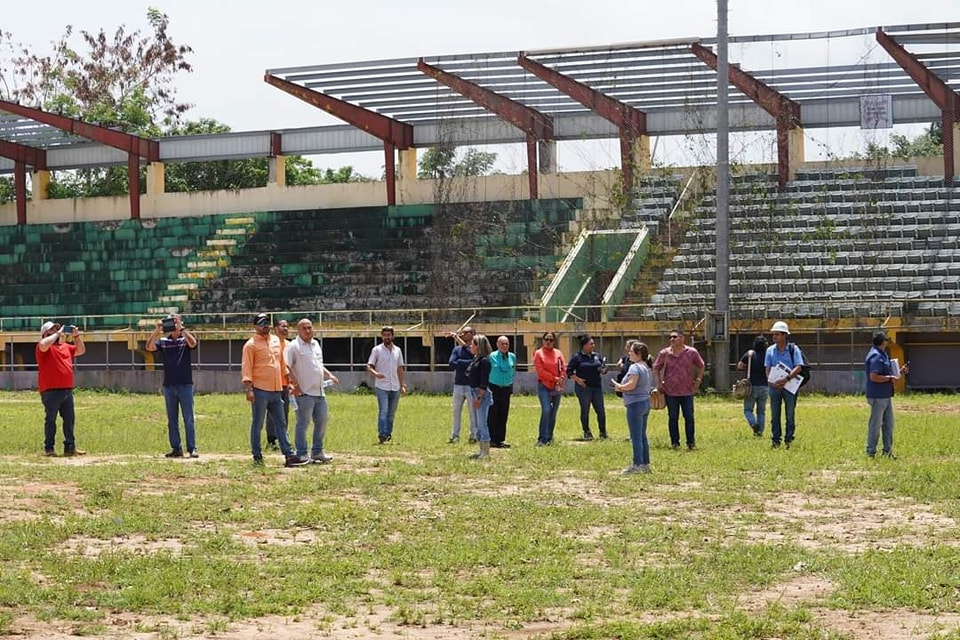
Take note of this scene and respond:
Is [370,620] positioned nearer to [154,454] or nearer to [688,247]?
[154,454]

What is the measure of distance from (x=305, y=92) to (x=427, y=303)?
7965 mm

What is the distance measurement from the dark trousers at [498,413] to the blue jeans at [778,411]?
3.50 metres

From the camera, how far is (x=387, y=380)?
74.3 ft

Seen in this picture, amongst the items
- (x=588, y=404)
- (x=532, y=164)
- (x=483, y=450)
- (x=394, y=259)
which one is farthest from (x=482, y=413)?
(x=532, y=164)

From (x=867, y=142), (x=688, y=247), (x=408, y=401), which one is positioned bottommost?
(x=408, y=401)

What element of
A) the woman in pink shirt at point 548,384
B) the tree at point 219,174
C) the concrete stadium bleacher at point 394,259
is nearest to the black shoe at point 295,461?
the woman in pink shirt at point 548,384

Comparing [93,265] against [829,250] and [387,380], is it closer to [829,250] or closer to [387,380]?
[829,250]

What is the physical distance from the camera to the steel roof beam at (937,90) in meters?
42.0

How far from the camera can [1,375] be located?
44.8 meters

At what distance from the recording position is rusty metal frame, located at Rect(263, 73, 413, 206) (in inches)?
1869

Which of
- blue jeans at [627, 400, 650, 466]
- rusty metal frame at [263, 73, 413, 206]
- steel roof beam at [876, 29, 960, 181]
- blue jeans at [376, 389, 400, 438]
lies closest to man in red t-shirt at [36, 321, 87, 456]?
blue jeans at [376, 389, 400, 438]

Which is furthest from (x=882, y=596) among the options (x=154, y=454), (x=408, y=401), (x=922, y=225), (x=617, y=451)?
(x=922, y=225)

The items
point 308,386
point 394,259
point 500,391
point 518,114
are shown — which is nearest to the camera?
point 308,386

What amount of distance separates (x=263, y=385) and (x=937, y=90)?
101 feet
